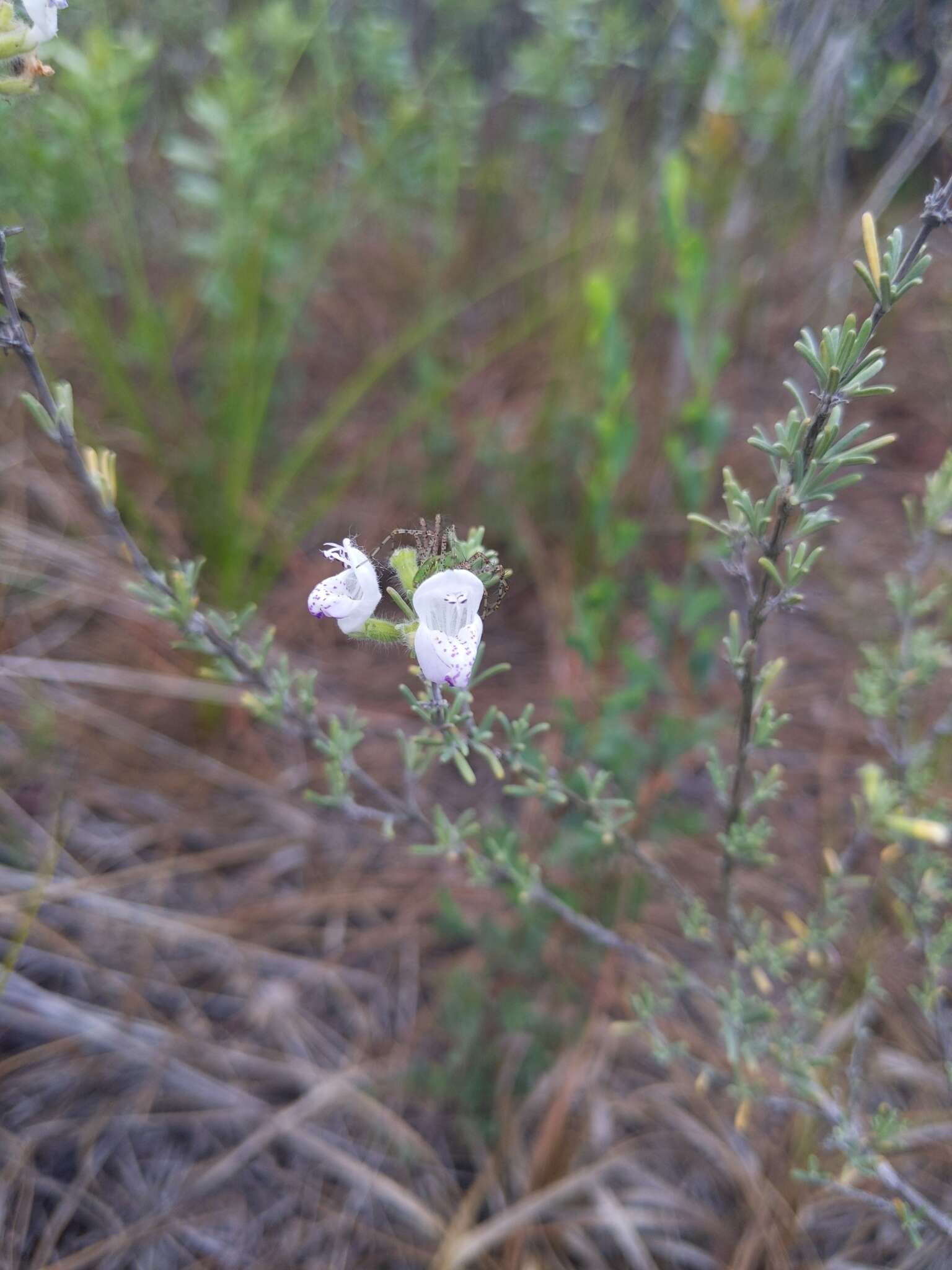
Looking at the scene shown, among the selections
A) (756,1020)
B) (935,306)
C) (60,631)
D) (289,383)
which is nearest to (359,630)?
(756,1020)

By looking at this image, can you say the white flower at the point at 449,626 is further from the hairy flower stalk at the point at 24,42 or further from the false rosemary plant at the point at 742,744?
the hairy flower stalk at the point at 24,42

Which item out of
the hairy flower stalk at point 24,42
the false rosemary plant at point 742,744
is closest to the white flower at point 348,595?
the false rosemary plant at point 742,744

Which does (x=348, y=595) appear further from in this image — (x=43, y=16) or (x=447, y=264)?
(x=447, y=264)

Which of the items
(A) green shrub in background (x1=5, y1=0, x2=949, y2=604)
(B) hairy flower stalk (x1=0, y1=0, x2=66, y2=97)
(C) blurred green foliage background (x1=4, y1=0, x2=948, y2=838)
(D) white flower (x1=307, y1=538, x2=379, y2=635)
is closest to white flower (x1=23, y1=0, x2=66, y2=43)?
(B) hairy flower stalk (x1=0, y1=0, x2=66, y2=97)

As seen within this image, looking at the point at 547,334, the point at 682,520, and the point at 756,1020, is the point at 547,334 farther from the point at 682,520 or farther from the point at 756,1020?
the point at 756,1020

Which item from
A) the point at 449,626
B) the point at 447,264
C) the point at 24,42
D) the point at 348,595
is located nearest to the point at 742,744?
the point at 449,626
